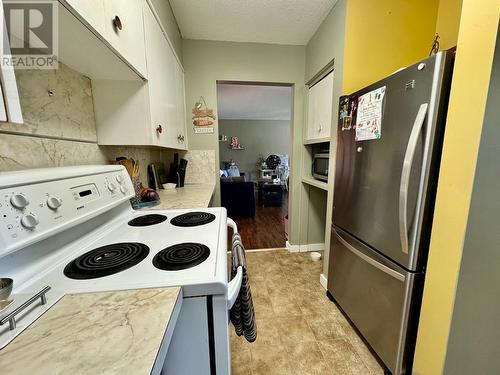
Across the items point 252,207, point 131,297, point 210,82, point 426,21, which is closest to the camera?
point 131,297

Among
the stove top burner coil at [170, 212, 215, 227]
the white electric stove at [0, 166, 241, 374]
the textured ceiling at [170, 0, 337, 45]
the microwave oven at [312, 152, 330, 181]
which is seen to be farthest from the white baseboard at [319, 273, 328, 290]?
the textured ceiling at [170, 0, 337, 45]

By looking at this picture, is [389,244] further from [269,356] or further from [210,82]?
[210,82]

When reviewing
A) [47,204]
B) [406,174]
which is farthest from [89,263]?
[406,174]

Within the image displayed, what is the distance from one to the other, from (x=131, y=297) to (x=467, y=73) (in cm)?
133

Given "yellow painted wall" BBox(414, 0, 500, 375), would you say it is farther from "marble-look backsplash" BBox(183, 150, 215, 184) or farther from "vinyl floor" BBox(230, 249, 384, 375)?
"marble-look backsplash" BBox(183, 150, 215, 184)

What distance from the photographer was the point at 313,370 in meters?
1.26

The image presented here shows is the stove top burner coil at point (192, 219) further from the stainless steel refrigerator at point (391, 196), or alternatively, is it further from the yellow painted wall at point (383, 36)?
the yellow painted wall at point (383, 36)

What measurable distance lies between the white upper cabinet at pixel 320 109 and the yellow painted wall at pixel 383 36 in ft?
1.01

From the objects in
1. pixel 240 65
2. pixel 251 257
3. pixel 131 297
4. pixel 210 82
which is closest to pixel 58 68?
pixel 131 297

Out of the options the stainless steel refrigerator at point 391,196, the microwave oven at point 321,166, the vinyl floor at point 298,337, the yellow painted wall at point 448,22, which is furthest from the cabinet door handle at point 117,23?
the yellow painted wall at point 448,22

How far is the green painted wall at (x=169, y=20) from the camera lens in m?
1.49

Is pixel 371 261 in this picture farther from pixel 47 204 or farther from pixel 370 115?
pixel 47 204

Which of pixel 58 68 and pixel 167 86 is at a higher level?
pixel 167 86

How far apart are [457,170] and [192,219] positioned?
114 centimetres
